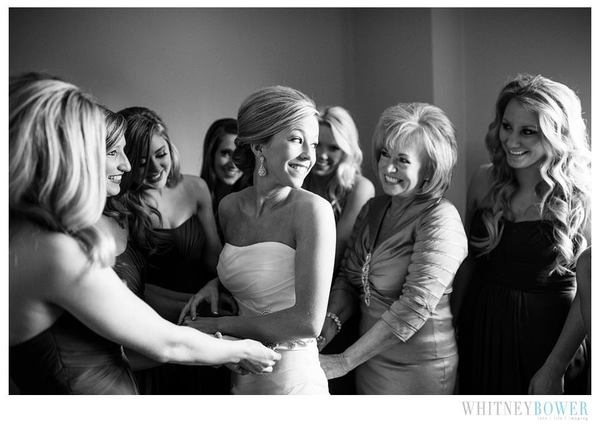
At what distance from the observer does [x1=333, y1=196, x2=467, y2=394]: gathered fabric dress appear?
1710 mm

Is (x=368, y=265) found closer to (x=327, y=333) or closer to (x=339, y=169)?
(x=327, y=333)

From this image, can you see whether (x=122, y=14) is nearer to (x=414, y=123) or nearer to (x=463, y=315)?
(x=414, y=123)

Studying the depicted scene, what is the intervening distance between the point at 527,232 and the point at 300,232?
0.76 metres

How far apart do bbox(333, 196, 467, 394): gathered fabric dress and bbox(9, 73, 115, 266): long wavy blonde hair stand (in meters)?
0.86

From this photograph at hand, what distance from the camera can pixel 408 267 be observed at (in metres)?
1.74

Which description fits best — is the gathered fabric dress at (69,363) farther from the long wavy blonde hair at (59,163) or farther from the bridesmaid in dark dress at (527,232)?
the bridesmaid in dark dress at (527,232)

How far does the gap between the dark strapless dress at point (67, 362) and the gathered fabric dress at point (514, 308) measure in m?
1.14

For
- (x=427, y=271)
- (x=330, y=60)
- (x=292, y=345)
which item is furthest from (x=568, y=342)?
(x=330, y=60)

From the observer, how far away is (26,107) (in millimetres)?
1235

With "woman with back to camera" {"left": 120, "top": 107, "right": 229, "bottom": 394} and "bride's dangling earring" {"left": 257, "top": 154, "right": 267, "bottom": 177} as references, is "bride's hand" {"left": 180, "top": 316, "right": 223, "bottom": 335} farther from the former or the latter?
"bride's dangling earring" {"left": 257, "top": 154, "right": 267, "bottom": 177}
